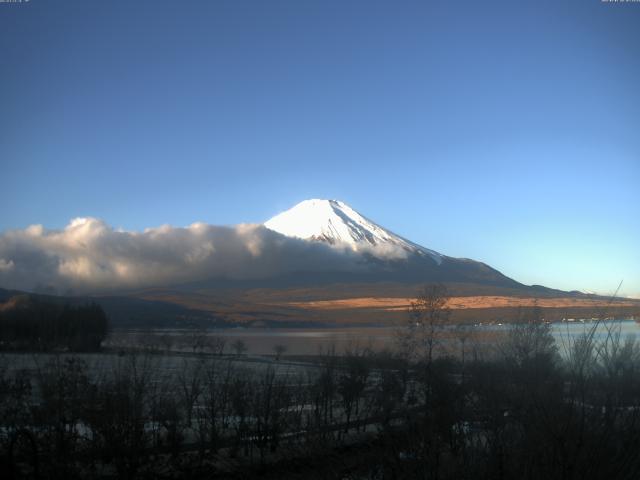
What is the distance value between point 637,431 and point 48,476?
7.73 m

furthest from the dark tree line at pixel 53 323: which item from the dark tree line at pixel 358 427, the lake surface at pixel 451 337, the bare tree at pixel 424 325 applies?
the bare tree at pixel 424 325

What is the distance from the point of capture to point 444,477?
6297mm

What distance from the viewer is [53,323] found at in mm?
35969

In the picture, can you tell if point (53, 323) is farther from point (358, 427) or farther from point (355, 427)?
point (358, 427)

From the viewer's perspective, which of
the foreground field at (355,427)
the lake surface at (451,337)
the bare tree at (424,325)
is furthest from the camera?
the bare tree at (424,325)

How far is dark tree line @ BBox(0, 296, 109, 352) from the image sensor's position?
32.8m

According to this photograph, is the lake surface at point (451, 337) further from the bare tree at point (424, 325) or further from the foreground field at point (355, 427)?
the bare tree at point (424, 325)

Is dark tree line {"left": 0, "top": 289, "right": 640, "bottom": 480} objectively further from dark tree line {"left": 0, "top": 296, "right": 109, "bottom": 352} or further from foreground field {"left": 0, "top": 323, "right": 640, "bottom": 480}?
dark tree line {"left": 0, "top": 296, "right": 109, "bottom": 352}

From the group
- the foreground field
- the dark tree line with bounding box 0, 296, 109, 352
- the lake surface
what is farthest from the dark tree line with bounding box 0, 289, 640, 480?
the dark tree line with bounding box 0, 296, 109, 352

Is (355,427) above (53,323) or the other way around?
the other way around

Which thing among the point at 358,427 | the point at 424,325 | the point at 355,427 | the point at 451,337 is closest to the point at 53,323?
the point at 424,325

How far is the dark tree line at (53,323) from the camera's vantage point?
3276cm

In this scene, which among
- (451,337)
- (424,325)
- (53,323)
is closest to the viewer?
(424,325)

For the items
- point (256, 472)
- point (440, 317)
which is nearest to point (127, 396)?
point (256, 472)
